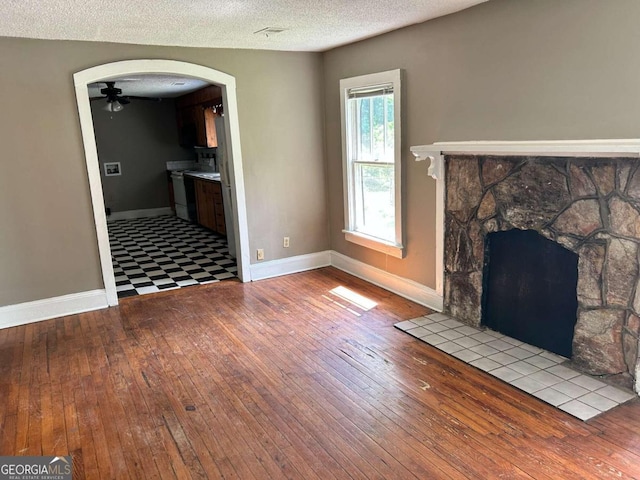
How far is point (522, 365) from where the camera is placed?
118 inches

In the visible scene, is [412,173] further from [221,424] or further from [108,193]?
[108,193]

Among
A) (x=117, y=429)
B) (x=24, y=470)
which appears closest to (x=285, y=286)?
(x=117, y=429)

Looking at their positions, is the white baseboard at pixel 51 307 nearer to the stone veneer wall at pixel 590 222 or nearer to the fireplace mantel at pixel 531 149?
the fireplace mantel at pixel 531 149

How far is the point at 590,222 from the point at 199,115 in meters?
6.66

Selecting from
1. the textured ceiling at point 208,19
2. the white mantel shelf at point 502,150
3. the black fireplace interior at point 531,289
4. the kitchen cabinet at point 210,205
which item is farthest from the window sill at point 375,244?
the kitchen cabinet at point 210,205

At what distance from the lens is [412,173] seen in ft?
13.4

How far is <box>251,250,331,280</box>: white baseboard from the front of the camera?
5.13m

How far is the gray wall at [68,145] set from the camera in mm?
3889

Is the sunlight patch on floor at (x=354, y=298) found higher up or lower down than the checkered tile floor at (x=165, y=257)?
lower down

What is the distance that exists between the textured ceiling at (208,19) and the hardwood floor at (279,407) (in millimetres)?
2349

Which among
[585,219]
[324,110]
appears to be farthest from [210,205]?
[585,219]

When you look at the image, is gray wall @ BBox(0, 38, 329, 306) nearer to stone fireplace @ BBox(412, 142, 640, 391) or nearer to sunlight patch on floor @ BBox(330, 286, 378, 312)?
sunlight patch on floor @ BBox(330, 286, 378, 312)

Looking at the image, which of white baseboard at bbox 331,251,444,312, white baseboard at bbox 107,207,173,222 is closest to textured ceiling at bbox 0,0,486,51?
white baseboard at bbox 331,251,444,312

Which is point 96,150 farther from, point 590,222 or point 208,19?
point 590,222
